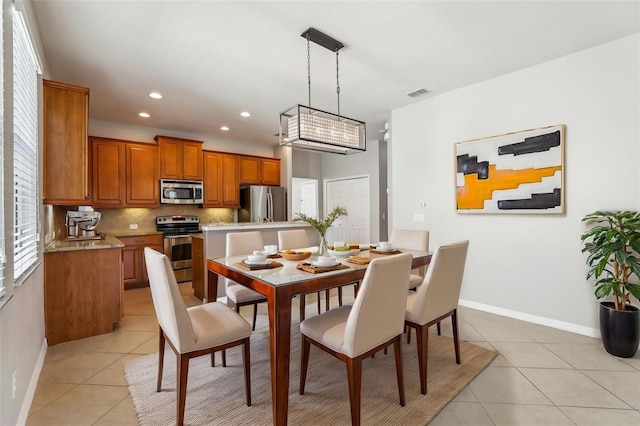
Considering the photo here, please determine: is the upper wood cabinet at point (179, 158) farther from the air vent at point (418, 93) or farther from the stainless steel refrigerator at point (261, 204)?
the air vent at point (418, 93)

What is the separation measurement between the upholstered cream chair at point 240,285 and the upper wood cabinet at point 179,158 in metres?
2.69

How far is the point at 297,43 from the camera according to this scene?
2582 millimetres

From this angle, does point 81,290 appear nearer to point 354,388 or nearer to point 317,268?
point 317,268

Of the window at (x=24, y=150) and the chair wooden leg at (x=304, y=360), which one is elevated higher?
the window at (x=24, y=150)

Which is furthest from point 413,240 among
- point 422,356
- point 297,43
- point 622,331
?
point 297,43

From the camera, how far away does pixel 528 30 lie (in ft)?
8.00

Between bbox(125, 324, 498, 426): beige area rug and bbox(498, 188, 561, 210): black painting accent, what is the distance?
1539mm

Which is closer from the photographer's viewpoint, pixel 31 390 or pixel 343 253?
pixel 31 390

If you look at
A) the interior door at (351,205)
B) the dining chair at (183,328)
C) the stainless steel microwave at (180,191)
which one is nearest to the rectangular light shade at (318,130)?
the dining chair at (183,328)

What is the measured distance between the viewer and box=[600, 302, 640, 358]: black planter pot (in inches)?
91.5

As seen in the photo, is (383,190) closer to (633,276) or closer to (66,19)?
(633,276)

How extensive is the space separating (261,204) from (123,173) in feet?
7.49

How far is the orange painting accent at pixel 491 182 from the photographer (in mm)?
3044

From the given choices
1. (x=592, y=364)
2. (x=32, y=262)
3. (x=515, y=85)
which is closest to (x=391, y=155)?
(x=515, y=85)
